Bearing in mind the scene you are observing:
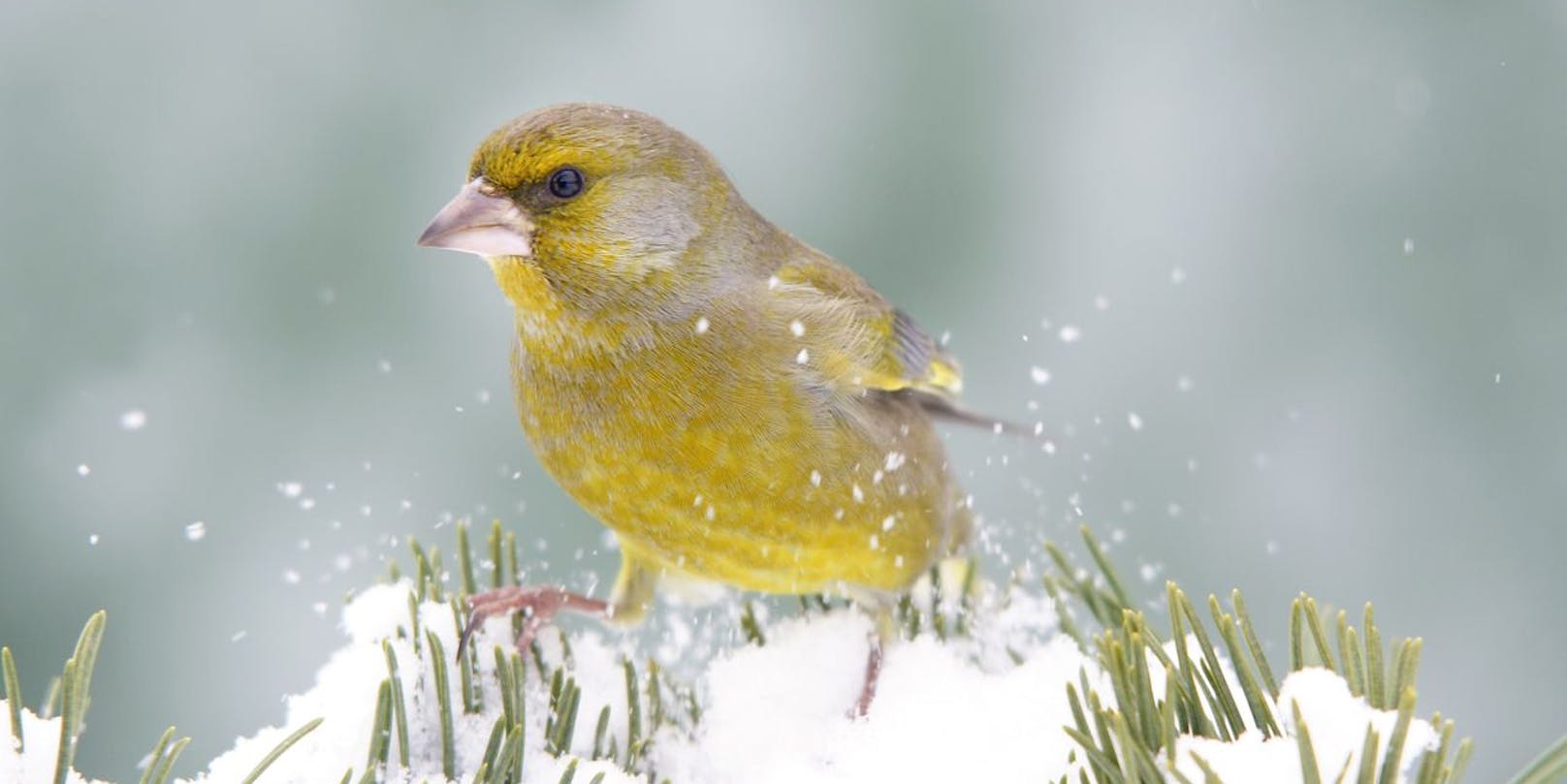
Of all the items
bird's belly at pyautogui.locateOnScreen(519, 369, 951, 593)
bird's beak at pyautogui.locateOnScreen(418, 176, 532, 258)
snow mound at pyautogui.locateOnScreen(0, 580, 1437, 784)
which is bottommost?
snow mound at pyautogui.locateOnScreen(0, 580, 1437, 784)

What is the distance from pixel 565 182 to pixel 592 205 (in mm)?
49

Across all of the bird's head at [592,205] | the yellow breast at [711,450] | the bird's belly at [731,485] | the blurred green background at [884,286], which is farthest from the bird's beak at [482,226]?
the blurred green background at [884,286]

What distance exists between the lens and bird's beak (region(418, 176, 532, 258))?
1849mm

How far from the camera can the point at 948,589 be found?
2248mm

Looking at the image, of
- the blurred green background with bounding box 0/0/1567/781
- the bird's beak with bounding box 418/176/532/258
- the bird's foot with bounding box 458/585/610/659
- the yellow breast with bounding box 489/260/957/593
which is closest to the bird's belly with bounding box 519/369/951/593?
the yellow breast with bounding box 489/260/957/593

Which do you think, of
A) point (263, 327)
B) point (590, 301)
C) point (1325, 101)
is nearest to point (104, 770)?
point (263, 327)

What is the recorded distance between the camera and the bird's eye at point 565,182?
1967 mm

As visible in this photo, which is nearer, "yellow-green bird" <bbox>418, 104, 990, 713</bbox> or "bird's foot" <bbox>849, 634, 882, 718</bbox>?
"bird's foot" <bbox>849, 634, 882, 718</bbox>

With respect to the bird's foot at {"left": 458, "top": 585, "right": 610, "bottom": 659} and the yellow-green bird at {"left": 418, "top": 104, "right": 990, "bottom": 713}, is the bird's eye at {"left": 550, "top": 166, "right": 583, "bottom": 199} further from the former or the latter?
the bird's foot at {"left": 458, "top": 585, "right": 610, "bottom": 659}

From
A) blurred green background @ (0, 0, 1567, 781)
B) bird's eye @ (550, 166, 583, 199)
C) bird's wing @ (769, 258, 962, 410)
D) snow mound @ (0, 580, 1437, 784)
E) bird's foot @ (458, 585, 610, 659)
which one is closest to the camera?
snow mound @ (0, 580, 1437, 784)

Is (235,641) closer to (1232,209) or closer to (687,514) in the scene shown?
(687,514)

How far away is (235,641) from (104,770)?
34 centimetres

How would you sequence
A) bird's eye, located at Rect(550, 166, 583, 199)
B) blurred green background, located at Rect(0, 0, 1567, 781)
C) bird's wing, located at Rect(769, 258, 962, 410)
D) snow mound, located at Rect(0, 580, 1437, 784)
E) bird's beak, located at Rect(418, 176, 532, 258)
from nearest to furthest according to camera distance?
snow mound, located at Rect(0, 580, 1437, 784) < bird's beak, located at Rect(418, 176, 532, 258) < bird's eye, located at Rect(550, 166, 583, 199) < bird's wing, located at Rect(769, 258, 962, 410) < blurred green background, located at Rect(0, 0, 1567, 781)

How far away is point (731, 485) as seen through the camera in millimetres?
1935
